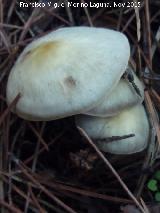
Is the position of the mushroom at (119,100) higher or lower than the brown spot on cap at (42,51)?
lower

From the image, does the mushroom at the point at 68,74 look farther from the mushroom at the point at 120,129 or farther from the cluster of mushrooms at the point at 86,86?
the mushroom at the point at 120,129

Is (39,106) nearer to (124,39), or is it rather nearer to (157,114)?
(124,39)

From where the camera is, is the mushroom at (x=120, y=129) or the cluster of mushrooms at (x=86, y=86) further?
the mushroom at (x=120, y=129)

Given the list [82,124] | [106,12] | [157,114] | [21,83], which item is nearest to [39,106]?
[21,83]

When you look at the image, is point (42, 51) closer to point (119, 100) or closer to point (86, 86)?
point (86, 86)

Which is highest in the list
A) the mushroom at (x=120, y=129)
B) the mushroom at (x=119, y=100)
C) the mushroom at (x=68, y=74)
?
the mushroom at (x=68, y=74)

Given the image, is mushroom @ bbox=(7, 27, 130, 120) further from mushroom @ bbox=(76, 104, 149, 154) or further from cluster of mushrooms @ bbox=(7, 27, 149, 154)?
mushroom @ bbox=(76, 104, 149, 154)

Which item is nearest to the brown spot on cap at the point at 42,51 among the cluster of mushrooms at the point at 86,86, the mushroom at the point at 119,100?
the cluster of mushrooms at the point at 86,86

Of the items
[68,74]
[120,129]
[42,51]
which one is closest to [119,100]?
[120,129]
